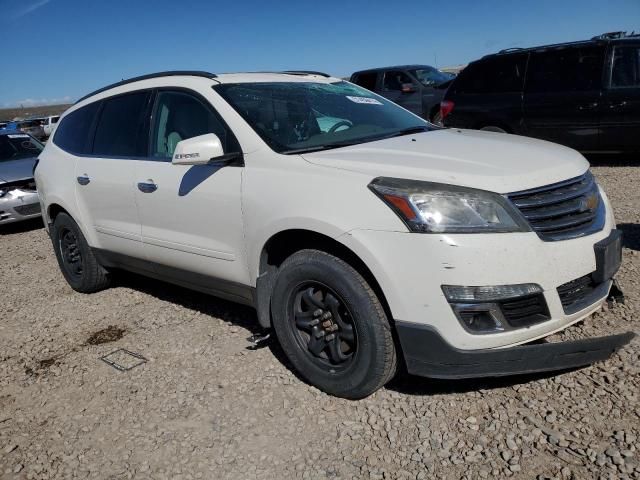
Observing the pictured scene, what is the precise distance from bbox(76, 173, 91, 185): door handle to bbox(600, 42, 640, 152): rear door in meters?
6.94

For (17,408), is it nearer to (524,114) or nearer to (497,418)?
(497,418)

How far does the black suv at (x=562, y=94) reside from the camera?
25.6 feet

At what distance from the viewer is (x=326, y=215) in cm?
273

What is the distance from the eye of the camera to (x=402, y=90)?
13172mm

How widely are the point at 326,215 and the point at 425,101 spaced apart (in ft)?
36.6

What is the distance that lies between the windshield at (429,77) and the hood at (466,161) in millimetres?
10737

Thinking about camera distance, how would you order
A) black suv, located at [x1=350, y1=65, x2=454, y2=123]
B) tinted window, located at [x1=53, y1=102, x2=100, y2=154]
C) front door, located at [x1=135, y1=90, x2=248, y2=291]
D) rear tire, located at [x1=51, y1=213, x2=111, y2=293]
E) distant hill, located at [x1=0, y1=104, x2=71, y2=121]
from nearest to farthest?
front door, located at [x1=135, y1=90, x2=248, y2=291] → tinted window, located at [x1=53, y1=102, x2=100, y2=154] → rear tire, located at [x1=51, y1=213, x2=111, y2=293] → black suv, located at [x1=350, y1=65, x2=454, y2=123] → distant hill, located at [x1=0, y1=104, x2=71, y2=121]

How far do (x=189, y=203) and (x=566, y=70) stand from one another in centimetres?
702

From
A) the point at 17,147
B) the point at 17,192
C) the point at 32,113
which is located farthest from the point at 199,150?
the point at 32,113

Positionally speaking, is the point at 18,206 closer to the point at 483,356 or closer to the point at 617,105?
the point at 483,356

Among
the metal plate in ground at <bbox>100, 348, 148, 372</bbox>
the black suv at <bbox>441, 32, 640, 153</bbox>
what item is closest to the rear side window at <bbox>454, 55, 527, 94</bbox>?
the black suv at <bbox>441, 32, 640, 153</bbox>

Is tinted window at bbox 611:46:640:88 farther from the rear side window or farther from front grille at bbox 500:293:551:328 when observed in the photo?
front grille at bbox 500:293:551:328

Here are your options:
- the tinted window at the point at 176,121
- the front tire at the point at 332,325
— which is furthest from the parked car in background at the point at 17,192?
the front tire at the point at 332,325

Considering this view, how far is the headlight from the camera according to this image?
2.45m
